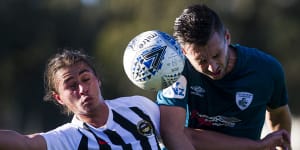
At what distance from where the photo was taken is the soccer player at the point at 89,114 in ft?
20.2

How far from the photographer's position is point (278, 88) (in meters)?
7.13

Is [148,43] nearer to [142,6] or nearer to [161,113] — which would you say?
[161,113]

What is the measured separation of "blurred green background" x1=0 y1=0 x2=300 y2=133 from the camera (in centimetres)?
3244

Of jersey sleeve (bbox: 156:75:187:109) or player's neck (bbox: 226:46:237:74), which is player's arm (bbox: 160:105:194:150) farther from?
player's neck (bbox: 226:46:237:74)

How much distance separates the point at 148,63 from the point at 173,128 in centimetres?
63

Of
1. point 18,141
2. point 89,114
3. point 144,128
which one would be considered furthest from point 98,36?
point 18,141

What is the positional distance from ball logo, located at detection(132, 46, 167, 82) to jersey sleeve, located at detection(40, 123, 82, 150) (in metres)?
0.64

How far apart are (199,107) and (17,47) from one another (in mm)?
29109

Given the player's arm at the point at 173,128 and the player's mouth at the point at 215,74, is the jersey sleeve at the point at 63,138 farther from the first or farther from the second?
the player's mouth at the point at 215,74

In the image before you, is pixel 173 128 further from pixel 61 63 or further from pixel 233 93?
pixel 61 63

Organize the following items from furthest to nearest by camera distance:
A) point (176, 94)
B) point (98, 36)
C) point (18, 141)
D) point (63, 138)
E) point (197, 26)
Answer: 1. point (98, 36)
2. point (176, 94)
3. point (197, 26)
4. point (63, 138)
5. point (18, 141)

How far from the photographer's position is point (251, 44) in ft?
106

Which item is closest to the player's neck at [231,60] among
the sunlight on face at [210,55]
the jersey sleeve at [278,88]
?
the sunlight on face at [210,55]

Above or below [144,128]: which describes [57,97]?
above
